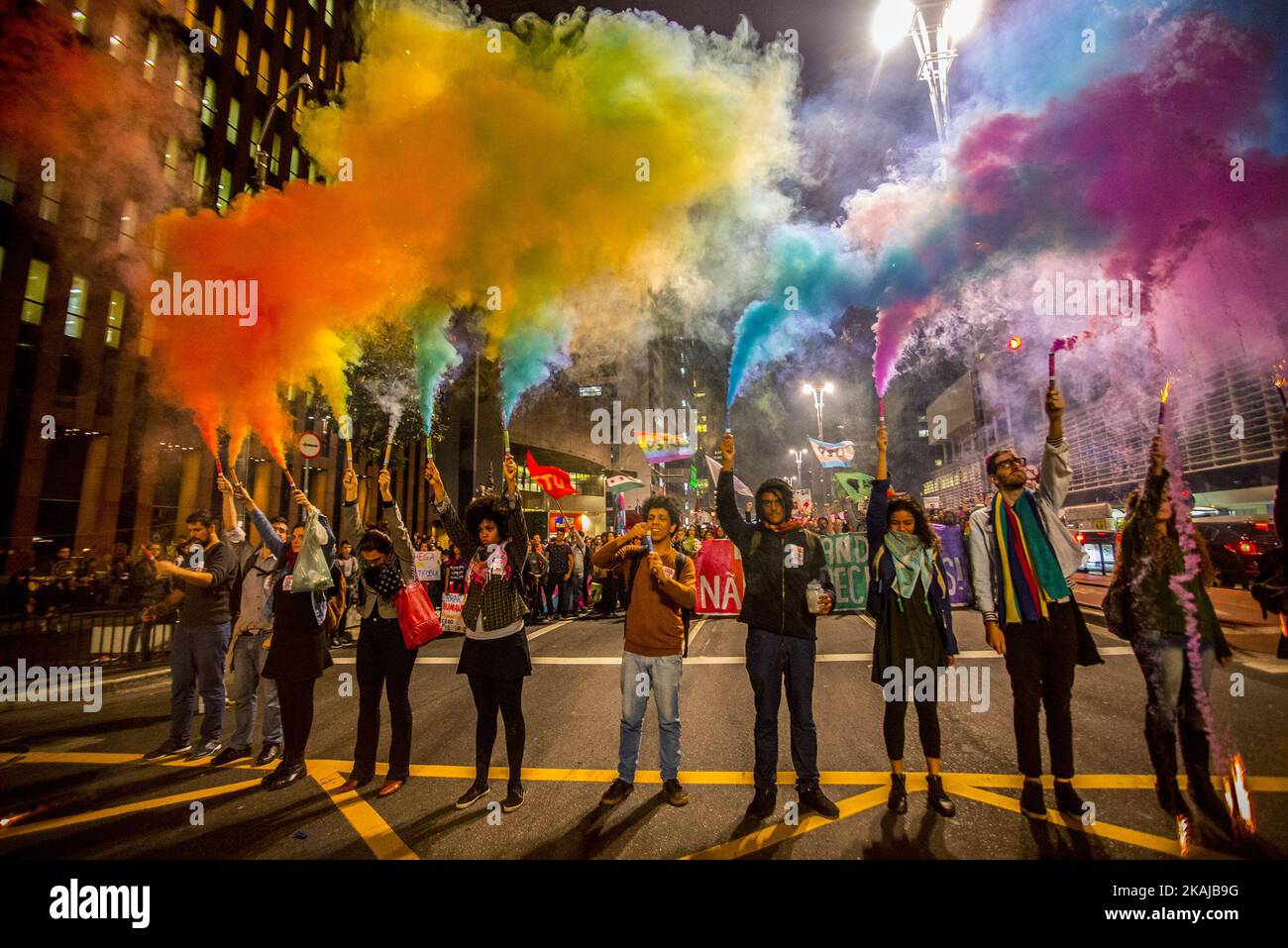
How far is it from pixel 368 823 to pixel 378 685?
3.66 feet

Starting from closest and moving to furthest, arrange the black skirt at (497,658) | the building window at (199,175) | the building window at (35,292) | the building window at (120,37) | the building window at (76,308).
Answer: the black skirt at (497,658) → the building window at (120,37) → the building window at (35,292) → the building window at (76,308) → the building window at (199,175)

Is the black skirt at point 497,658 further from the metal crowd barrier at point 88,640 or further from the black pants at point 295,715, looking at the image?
the metal crowd barrier at point 88,640

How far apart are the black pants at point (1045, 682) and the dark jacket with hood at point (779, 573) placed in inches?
51.6

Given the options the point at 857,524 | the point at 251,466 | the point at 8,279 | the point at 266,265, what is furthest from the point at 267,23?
the point at 857,524

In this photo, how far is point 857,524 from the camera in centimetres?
1191

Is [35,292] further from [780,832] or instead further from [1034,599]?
[1034,599]

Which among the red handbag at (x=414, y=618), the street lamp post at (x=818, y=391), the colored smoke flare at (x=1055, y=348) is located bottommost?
the red handbag at (x=414, y=618)

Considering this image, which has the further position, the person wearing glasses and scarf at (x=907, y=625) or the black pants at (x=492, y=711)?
the black pants at (x=492, y=711)

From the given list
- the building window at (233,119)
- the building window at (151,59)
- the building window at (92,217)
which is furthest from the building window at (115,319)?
the building window at (233,119)

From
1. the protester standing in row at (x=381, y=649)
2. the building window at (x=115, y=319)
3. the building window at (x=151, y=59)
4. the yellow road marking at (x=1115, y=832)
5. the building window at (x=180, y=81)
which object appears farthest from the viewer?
the building window at (x=180, y=81)

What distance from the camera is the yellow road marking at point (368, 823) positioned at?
3346 millimetres

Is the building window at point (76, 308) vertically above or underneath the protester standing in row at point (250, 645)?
above

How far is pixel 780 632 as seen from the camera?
3982 mm
